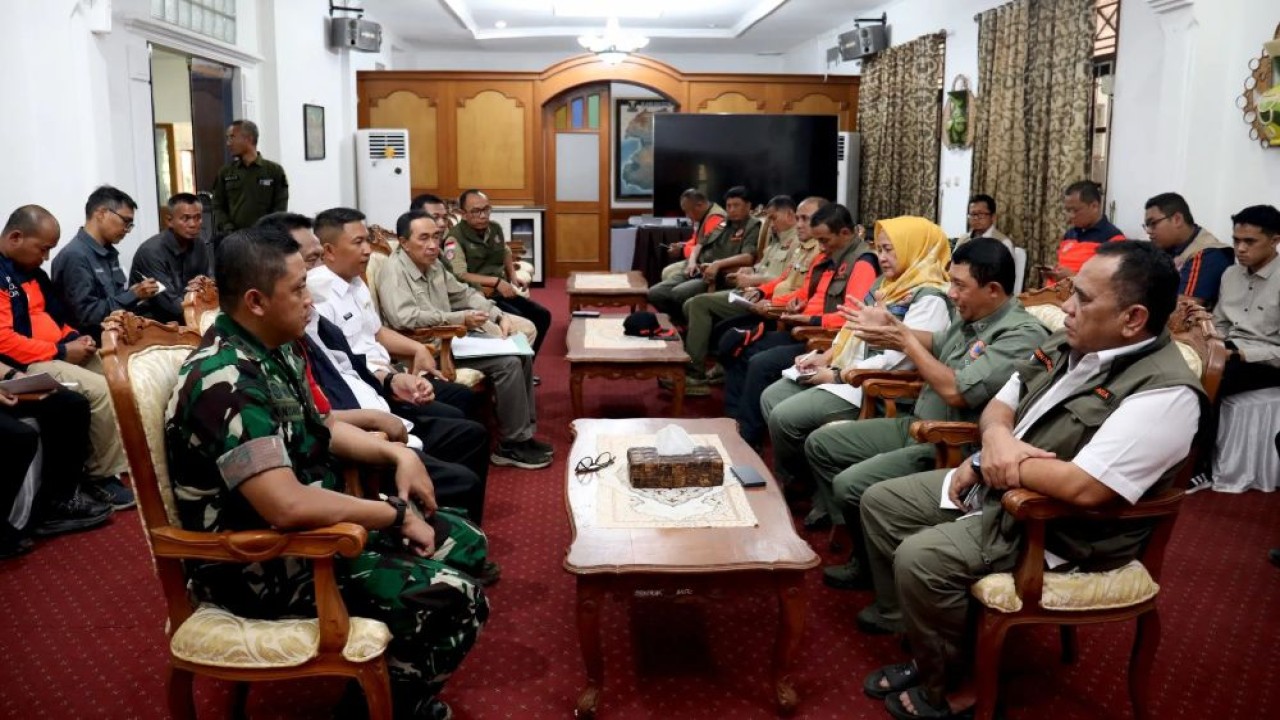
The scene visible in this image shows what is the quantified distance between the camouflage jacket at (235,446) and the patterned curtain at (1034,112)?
5343 millimetres

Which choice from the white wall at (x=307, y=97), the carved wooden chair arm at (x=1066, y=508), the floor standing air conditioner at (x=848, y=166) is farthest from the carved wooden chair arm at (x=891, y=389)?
the floor standing air conditioner at (x=848, y=166)

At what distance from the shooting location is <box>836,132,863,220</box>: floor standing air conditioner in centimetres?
1017

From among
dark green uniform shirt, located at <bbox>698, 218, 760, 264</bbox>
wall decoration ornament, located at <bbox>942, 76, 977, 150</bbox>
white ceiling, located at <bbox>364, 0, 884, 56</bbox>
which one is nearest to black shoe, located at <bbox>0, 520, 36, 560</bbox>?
dark green uniform shirt, located at <bbox>698, 218, 760, 264</bbox>

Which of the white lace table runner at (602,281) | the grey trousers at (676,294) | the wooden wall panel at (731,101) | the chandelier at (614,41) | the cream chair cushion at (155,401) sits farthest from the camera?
the wooden wall panel at (731,101)

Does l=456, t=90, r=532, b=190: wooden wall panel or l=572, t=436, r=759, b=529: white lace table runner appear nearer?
l=572, t=436, r=759, b=529: white lace table runner

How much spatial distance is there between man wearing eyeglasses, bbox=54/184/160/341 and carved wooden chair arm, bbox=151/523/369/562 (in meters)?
2.52

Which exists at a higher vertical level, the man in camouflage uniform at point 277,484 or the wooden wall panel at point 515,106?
the wooden wall panel at point 515,106

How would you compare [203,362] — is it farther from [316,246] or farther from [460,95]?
[460,95]

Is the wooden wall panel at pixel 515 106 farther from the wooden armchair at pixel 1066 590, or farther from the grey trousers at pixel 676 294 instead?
the wooden armchair at pixel 1066 590

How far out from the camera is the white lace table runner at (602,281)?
6482 mm

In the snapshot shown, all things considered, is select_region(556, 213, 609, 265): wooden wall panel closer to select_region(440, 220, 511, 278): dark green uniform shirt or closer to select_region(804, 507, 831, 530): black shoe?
select_region(440, 220, 511, 278): dark green uniform shirt

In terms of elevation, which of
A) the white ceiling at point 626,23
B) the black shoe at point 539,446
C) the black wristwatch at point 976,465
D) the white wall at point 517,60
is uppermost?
the white ceiling at point 626,23

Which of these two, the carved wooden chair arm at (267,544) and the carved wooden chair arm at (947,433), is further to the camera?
the carved wooden chair arm at (947,433)

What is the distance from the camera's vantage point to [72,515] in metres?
3.53
